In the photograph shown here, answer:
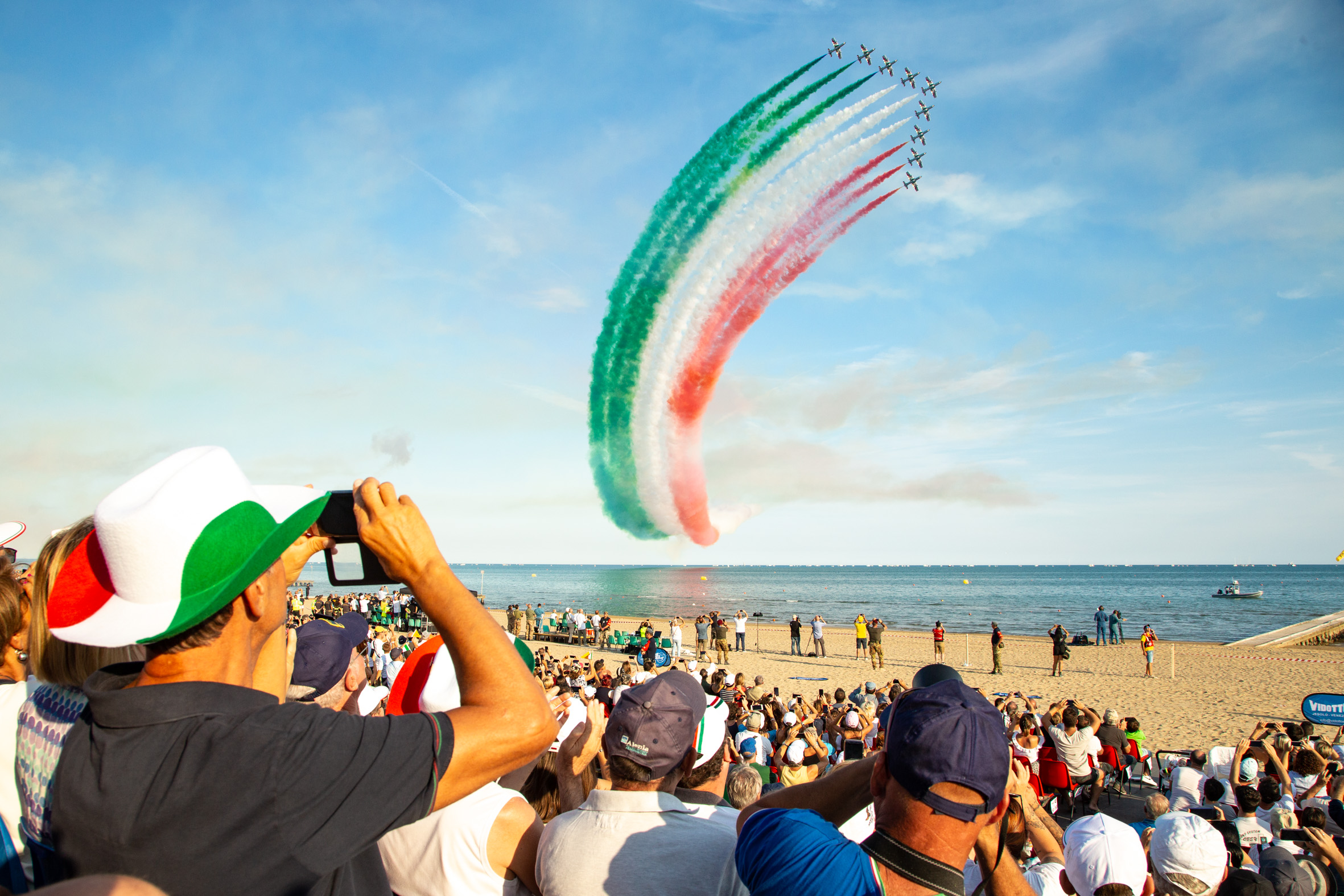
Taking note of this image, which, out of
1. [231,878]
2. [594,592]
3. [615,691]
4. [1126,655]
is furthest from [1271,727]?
[594,592]

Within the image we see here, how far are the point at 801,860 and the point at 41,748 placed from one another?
167 centimetres

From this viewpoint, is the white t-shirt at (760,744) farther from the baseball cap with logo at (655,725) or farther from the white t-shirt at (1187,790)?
the baseball cap with logo at (655,725)

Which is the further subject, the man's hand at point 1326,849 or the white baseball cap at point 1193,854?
the man's hand at point 1326,849

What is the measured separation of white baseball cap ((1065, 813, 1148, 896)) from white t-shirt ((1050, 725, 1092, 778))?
606 centimetres

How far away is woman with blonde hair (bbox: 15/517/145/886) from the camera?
1.53 meters

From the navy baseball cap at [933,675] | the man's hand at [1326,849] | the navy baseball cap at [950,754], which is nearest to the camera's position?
the navy baseball cap at [950,754]

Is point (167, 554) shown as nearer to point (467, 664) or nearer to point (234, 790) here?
point (234, 790)

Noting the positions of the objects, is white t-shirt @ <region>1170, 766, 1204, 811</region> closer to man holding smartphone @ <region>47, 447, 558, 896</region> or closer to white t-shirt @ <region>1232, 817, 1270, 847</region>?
white t-shirt @ <region>1232, 817, 1270, 847</region>

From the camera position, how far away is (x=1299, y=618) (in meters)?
59.7

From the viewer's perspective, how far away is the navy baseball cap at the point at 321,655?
124 inches

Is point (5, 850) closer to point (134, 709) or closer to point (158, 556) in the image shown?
point (134, 709)

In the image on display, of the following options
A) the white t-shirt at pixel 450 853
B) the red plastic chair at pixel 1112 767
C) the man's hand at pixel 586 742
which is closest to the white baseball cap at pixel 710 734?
the man's hand at pixel 586 742

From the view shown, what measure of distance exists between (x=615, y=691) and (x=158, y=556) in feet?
29.1

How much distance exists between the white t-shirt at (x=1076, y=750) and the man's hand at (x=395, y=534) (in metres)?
9.21
